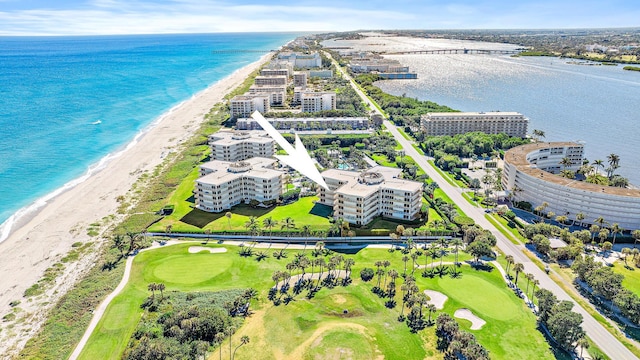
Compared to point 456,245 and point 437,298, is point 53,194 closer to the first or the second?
point 437,298

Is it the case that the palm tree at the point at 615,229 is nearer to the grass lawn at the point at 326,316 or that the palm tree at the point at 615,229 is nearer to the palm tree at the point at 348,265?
the grass lawn at the point at 326,316

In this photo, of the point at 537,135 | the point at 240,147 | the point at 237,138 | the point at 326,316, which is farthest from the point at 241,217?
the point at 537,135

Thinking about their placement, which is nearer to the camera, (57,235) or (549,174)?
(57,235)

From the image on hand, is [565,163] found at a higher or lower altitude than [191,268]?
higher

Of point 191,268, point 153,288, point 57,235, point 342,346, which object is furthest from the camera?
point 57,235

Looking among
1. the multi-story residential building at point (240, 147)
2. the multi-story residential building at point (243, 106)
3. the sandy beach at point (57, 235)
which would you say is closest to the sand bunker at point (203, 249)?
the sandy beach at point (57, 235)

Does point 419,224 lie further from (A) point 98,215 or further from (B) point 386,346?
(A) point 98,215
